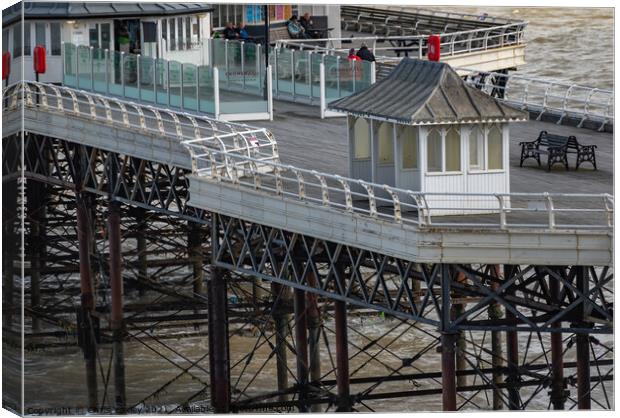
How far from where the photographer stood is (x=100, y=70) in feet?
232

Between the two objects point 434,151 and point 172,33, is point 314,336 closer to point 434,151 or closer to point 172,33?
point 434,151

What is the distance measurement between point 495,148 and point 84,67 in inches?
859

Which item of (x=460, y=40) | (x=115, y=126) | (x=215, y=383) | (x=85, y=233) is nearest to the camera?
(x=215, y=383)

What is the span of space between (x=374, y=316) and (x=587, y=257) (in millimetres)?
23262

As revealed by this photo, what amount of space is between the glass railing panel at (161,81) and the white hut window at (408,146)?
1759 centimetres

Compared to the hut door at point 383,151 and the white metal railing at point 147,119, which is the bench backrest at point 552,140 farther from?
the hut door at point 383,151

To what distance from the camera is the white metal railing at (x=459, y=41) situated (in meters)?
85.9

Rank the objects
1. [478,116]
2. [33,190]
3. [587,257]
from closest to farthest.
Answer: [587,257]
[478,116]
[33,190]

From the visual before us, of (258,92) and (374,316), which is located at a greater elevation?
(258,92)

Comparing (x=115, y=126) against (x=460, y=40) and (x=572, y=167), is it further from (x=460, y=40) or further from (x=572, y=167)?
(x=460, y=40)

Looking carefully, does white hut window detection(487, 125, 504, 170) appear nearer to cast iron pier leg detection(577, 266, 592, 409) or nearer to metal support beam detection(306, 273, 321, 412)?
cast iron pier leg detection(577, 266, 592, 409)

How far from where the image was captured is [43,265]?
7662cm

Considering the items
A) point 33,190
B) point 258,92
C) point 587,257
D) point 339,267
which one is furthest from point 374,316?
point 587,257

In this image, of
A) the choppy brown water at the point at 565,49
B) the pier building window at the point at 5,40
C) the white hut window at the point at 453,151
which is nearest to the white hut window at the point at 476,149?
the white hut window at the point at 453,151
